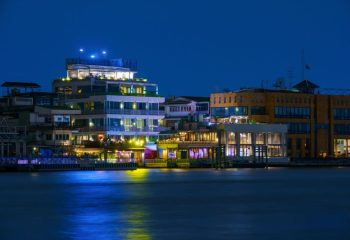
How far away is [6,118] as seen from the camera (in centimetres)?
11425

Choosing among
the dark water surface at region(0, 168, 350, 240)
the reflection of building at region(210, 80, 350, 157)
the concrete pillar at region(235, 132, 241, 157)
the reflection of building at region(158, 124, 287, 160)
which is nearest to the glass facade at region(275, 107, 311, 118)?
the reflection of building at region(210, 80, 350, 157)

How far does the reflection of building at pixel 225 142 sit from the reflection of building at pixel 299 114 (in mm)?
4009

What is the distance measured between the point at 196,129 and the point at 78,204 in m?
83.2

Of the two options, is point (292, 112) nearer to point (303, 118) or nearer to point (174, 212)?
point (303, 118)

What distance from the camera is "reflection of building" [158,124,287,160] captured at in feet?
431

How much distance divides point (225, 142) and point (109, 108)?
1713cm

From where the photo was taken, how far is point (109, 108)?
5049 inches

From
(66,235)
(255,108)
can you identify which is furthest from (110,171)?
(66,235)

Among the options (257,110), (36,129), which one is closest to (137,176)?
(36,129)

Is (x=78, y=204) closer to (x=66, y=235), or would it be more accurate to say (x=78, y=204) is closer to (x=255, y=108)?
A: (x=66, y=235)

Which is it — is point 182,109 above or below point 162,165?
above

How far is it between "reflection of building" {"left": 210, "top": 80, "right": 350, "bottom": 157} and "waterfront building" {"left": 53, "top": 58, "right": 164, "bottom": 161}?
12.5 meters

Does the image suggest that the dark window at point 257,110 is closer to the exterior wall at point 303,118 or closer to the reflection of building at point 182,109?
the exterior wall at point 303,118

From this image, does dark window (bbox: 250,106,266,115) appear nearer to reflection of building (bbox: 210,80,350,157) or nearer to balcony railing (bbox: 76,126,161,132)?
reflection of building (bbox: 210,80,350,157)
